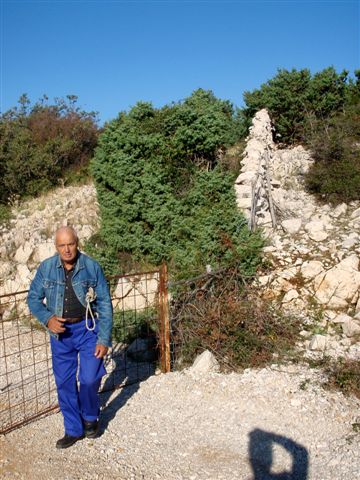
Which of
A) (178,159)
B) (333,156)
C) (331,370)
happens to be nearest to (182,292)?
(331,370)

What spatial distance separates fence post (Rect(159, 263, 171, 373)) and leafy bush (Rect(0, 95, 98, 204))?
28.8 feet

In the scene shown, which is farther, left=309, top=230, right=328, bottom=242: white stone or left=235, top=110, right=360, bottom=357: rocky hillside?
left=309, top=230, right=328, bottom=242: white stone

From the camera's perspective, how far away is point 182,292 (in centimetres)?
598

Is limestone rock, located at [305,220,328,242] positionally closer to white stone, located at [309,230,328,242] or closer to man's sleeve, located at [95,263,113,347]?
white stone, located at [309,230,328,242]

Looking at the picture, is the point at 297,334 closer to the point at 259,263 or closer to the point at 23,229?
the point at 259,263

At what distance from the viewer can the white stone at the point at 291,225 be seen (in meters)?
7.88

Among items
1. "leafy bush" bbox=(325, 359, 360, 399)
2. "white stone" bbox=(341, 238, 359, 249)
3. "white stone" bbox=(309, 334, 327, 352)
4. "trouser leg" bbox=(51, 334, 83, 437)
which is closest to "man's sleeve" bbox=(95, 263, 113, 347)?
"trouser leg" bbox=(51, 334, 83, 437)

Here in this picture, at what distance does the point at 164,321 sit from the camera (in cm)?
520

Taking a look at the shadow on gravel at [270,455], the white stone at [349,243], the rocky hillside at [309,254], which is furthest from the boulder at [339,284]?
the shadow on gravel at [270,455]

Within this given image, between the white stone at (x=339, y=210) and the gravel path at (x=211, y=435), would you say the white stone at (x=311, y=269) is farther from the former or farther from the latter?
the gravel path at (x=211, y=435)

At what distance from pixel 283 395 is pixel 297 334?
1.44m

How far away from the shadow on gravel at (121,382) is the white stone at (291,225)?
345cm

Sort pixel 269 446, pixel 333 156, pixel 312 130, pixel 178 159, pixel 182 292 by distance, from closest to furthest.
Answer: pixel 269 446 < pixel 182 292 < pixel 178 159 < pixel 333 156 < pixel 312 130

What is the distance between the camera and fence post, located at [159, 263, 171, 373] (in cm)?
505
